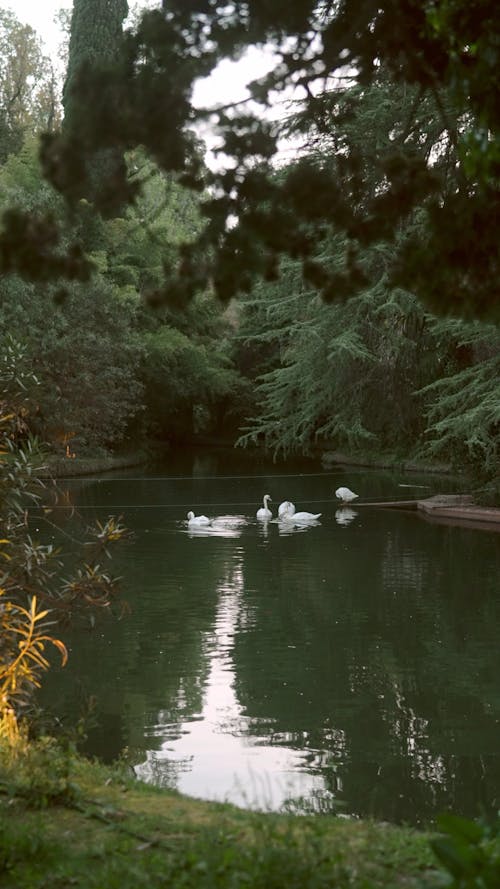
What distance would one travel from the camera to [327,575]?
658 inches

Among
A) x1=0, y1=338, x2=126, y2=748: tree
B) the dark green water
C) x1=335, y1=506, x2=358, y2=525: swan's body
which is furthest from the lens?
x1=335, y1=506, x2=358, y2=525: swan's body

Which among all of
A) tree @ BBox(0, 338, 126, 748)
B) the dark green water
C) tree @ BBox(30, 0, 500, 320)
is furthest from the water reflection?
tree @ BBox(30, 0, 500, 320)

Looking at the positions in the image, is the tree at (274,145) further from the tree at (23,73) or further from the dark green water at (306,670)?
the tree at (23,73)

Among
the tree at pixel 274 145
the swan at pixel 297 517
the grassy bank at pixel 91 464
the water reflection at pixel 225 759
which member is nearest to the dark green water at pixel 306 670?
the water reflection at pixel 225 759

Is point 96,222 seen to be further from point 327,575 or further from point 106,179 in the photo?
point 106,179

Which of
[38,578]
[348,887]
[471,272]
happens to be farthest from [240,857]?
[38,578]

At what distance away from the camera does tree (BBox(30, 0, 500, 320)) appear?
14.0 ft

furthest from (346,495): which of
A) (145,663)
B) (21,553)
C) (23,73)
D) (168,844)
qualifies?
(23,73)

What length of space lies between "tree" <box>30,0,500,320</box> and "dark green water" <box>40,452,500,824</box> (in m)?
2.68

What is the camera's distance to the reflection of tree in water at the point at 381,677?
772 centimetres

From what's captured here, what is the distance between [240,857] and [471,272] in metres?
2.35

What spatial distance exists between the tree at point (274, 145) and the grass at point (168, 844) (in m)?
1.98

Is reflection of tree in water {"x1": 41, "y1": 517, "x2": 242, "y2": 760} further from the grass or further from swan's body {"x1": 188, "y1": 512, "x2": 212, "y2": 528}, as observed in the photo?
swan's body {"x1": 188, "y1": 512, "x2": 212, "y2": 528}

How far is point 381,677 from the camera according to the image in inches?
418
